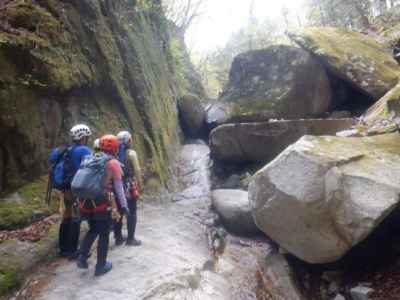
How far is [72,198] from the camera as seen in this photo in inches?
239

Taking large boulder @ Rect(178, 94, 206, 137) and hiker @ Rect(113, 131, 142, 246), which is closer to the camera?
hiker @ Rect(113, 131, 142, 246)

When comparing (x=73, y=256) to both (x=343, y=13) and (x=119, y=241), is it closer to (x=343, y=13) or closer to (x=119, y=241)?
(x=119, y=241)

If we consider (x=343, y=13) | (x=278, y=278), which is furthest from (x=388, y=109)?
(x=343, y=13)

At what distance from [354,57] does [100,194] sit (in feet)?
36.4

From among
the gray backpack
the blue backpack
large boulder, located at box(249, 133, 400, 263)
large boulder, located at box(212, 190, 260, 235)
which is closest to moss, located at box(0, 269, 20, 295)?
the blue backpack

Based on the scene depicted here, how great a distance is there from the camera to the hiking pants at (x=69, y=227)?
6043mm

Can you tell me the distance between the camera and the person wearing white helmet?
5.82 meters

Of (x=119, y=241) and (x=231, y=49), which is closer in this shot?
(x=119, y=241)

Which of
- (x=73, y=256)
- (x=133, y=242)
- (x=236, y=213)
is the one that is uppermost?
(x=73, y=256)

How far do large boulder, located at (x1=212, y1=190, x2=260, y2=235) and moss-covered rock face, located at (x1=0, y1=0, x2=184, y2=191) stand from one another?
7.52 feet

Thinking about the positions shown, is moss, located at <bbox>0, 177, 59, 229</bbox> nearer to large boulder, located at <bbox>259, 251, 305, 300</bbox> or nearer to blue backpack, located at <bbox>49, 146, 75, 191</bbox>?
blue backpack, located at <bbox>49, 146, 75, 191</bbox>

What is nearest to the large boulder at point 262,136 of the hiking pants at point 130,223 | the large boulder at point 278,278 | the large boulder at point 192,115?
the large boulder at point 192,115

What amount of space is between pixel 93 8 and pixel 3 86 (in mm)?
3983

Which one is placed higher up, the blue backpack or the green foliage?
the green foliage
